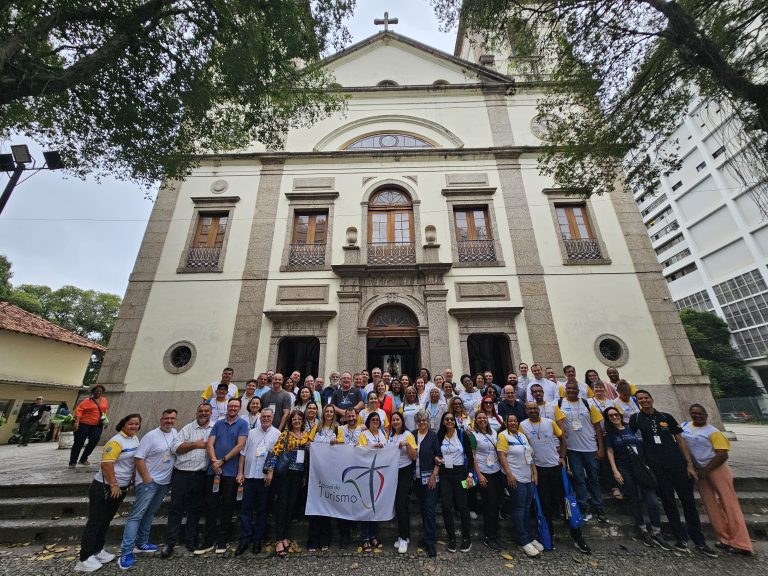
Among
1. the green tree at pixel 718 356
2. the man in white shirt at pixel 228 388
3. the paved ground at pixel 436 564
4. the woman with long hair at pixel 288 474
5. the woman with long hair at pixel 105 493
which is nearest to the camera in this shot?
the paved ground at pixel 436 564

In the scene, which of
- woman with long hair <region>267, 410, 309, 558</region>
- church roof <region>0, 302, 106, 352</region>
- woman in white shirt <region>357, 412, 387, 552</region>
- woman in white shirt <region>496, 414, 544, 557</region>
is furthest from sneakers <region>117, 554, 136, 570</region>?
church roof <region>0, 302, 106, 352</region>

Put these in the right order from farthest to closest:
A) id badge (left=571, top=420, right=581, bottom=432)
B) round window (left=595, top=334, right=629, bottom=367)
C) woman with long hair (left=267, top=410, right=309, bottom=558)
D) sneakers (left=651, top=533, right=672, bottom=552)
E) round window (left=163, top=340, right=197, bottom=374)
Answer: round window (left=163, top=340, right=197, bottom=374) → round window (left=595, top=334, right=629, bottom=367) → id badge (left=571, top=420, right=581, bottom=432) → woman with long hair (left=267, top=410, right=309, bottom=558) → sneakers (left=651, top=533, right=672, bottom=552)

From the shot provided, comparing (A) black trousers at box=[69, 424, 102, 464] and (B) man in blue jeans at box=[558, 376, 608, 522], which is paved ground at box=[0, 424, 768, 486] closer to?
(A) black trousers at box=[69, 424, 102, 464]

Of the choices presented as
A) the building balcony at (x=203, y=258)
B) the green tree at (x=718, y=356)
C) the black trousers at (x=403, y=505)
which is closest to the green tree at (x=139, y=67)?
the building balcony at (x=203, y=258)

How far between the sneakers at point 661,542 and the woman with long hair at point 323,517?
402cm

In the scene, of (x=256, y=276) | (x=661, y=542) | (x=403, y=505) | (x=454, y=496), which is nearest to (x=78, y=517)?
(x=403, y=505)

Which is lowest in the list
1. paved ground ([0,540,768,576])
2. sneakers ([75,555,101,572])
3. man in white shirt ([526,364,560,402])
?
paved ground ([0,540,768,576])

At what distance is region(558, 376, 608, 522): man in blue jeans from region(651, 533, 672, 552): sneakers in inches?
19.6

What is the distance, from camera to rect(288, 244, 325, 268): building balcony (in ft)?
33.1

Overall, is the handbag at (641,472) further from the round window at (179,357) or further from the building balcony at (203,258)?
the building balcony at (203,258)

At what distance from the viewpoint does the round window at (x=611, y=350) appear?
28.7 feet

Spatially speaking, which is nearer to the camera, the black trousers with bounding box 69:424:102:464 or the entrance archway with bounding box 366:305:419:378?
the black trousers with bounding box 69:424:102:464

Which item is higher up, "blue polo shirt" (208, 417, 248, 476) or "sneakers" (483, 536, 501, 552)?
"blue polo shirt" (208, 417, 248, 476)

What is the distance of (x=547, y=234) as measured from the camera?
33.6ft
